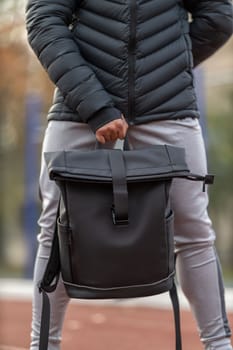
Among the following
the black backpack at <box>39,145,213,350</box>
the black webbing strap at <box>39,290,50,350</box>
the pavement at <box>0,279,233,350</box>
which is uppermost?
the black backpack at <box>39,145,213,350</box>

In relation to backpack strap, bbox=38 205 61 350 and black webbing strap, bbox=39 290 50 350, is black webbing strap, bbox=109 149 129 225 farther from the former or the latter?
black webbing strap, bbox=39 290 50 350

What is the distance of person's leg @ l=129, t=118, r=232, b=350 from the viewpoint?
269cm

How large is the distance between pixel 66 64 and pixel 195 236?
2.50ft

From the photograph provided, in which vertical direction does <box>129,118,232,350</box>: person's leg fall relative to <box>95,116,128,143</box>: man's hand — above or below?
below

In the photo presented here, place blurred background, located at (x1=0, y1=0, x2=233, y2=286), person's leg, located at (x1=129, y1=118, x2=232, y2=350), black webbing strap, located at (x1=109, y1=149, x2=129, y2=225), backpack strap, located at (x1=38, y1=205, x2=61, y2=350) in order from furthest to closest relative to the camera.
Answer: blurred background, located at (x1=0, y1=0, x2=233, y2=286) < person's leg, located at (x1=129, y1=118, x2=232, y2=350) < backpack strap, located at (x1=38, y1=205, x2=61, y2=350) < black webbing strap, located at (x1=109, y1=149, x2=129, y2=225)

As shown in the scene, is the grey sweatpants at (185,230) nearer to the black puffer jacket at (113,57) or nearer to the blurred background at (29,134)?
the black puffer jacket at (113,57)

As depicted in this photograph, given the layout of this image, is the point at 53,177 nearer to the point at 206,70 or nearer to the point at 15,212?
the point at 206,70

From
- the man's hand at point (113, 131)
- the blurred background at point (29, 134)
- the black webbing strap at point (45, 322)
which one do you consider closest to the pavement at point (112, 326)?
the black webbing strap at point (45, 322)

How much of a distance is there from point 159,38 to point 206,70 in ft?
28.6

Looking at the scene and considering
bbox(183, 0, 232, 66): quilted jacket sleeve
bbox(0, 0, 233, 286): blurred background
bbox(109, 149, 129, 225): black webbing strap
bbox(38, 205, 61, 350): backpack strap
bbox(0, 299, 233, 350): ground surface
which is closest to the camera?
bbox(109, 149, 129, 225): black webbing strap

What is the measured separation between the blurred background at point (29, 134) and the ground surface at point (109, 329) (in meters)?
2.30

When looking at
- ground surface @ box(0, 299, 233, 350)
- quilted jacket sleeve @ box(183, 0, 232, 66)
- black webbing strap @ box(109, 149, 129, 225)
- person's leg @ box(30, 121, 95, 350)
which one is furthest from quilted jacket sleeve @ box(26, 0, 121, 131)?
ground surface @ box(0, 299, 233, 350)

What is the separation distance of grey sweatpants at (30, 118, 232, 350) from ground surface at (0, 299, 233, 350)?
69.5 inches

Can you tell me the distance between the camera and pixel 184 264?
277 centimetres
